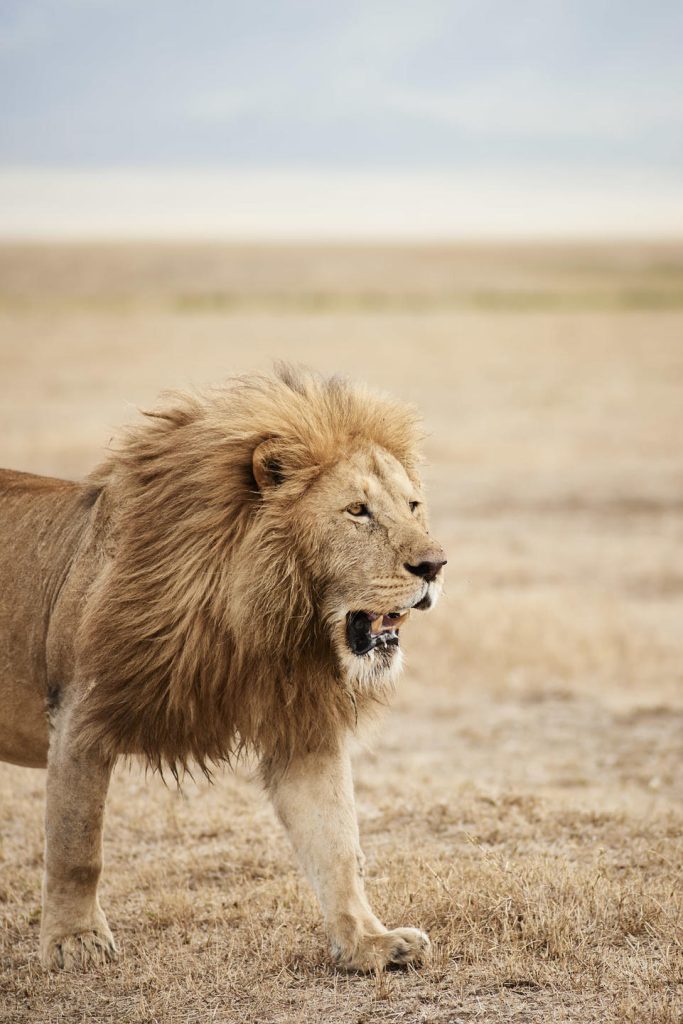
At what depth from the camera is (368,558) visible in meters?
3.94

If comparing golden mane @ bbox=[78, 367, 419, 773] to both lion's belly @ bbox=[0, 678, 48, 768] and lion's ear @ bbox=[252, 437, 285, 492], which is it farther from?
lion's belly @ bbox=[0, 678, 48, 768]

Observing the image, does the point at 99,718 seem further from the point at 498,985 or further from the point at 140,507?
the point at 498,985

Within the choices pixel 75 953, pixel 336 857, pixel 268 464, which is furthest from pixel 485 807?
pixel 268 464

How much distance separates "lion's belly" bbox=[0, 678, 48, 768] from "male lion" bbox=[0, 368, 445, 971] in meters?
0.23

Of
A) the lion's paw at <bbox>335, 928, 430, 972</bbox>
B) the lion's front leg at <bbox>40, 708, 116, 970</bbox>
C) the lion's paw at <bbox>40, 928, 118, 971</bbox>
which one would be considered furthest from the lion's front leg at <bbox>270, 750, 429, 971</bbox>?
the lion's paw at <bbox>40, 928, 118, 971</bbox>

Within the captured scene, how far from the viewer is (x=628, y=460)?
20.5m

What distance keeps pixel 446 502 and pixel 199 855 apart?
1183cm

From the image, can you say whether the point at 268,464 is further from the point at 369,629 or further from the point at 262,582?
the point at 369,629

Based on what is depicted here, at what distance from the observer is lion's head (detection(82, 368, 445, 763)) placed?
13.2ft

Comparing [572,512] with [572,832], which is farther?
[572,512]

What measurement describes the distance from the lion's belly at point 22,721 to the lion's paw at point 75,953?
2.39ft

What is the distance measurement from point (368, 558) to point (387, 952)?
49.9 inches

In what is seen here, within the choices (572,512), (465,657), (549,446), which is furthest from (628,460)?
(465,657)

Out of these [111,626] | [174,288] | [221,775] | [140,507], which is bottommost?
[221,775]
